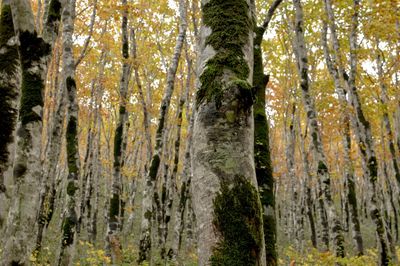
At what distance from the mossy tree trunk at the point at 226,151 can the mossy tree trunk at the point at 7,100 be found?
3.14 metres

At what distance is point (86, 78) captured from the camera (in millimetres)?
22234

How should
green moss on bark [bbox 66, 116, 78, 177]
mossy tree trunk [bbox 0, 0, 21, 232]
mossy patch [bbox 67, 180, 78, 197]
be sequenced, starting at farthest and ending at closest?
green moss on bark [bbox 66, 116, 78, 177]
mossy patch [bbox 67, 180, 78, 197]
mossy tree trunk [bbox 0, 0, 21, 232]

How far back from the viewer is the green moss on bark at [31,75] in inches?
173

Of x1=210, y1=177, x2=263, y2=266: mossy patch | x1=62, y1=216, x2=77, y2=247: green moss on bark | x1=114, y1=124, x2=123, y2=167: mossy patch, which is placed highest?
x1=114, y1=124, x2=123, y2=167: mossy patch

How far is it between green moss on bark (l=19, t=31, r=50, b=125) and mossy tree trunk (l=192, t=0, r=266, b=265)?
283cm

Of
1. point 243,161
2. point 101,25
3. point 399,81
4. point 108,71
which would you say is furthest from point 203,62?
point 108,71

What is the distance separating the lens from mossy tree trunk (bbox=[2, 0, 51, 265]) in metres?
3.97

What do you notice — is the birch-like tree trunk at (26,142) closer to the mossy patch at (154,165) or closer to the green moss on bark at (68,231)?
the green moss on bark at (68,231)

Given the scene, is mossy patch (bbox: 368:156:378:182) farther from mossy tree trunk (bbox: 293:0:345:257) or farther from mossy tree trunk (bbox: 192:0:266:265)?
mossy tree trunk (bbox: 192:0:266:265)

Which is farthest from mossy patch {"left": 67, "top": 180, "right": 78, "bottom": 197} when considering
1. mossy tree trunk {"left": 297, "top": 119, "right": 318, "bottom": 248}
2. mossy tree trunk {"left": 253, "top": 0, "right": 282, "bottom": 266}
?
mossy tree trunk {"left": 297, "top": 119, "right": 318, "bottom": 248}

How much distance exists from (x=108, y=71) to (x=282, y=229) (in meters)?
23.8

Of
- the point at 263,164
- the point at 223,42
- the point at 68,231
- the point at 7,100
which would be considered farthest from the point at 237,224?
the point at 68,231

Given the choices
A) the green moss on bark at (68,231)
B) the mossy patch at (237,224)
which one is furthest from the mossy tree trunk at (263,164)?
the green moss on bark at (68,231)

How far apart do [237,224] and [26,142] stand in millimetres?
3246
